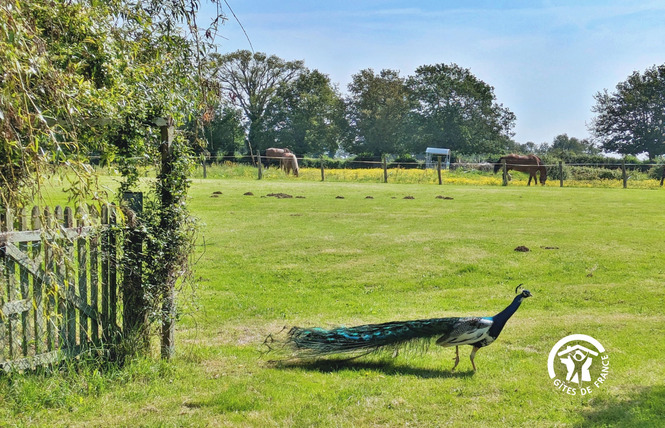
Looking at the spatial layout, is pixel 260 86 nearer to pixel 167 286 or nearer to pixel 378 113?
pixel 378 113

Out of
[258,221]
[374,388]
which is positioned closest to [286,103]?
[258,221]

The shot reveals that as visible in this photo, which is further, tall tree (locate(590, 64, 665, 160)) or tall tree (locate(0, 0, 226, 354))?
tall tree (locate(590, 64, 665, 160))

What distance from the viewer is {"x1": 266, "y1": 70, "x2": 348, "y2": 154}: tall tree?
72.8 m

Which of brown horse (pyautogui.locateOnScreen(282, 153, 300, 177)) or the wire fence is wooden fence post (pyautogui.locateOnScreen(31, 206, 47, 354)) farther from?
brown horse (pyautogui.locateOnScreen(282, 153, 300, 177))

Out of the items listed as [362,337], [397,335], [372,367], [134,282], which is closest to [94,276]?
[134,282]

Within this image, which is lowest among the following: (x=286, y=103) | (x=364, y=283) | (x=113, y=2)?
(x=364, y=283)

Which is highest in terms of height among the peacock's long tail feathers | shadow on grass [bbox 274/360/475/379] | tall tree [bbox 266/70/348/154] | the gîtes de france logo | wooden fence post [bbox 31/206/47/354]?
tall tree [bbox 266/70/348/154]

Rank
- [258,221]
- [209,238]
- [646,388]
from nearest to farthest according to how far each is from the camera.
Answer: [646,388] → [209,238] → [258,221]

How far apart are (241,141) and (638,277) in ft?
168

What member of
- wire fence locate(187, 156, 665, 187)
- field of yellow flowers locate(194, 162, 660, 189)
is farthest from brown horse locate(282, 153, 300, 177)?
wire fence locate(187, 156, 665, 187)

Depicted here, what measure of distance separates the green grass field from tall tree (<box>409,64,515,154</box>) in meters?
58.6

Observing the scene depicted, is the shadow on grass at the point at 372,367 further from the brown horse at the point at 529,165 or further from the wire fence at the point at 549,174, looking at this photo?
the brown horse at the point at 529,165

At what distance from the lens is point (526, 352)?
6.82 meters

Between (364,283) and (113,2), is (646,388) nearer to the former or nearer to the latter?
(364,283)
